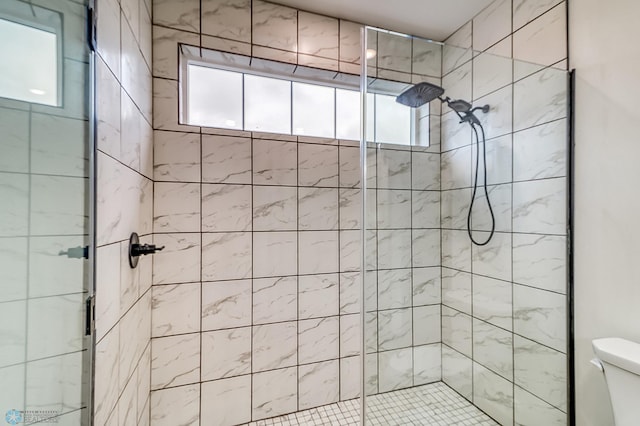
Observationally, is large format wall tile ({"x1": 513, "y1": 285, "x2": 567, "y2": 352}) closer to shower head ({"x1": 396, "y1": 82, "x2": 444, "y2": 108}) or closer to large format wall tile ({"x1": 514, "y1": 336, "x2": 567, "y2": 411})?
large format wall tile ({"x1": 514, "y1": 336, "x2": 567, "y2": 411})

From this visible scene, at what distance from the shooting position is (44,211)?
68 centimetres

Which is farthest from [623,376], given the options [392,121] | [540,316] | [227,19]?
[227,19]

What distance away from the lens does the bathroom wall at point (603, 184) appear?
3.87 ft

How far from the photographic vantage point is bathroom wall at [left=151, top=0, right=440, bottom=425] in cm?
158

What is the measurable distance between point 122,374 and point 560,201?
6.79ft

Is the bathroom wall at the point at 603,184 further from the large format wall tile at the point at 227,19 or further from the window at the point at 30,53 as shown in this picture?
the window at the point at 30,53

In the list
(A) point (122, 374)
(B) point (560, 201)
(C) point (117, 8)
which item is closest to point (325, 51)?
(C) point (117, 8)

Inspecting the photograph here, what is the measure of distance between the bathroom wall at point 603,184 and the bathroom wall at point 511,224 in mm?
70

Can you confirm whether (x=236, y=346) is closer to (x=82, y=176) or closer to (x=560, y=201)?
(x=82, y=176)

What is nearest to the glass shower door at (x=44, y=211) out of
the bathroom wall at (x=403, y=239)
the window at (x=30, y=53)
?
the window at (x=30, y=53)

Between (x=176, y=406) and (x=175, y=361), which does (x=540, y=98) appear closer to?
(x=175, y=361)

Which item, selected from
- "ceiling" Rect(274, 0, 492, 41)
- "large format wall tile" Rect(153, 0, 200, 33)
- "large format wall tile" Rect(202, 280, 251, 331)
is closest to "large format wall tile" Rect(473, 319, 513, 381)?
"large format wall tile" Rect(202, 280, 251, 331)

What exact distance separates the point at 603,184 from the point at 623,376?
0.77 m

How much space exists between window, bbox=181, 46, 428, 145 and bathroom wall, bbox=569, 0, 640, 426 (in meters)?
0.77
